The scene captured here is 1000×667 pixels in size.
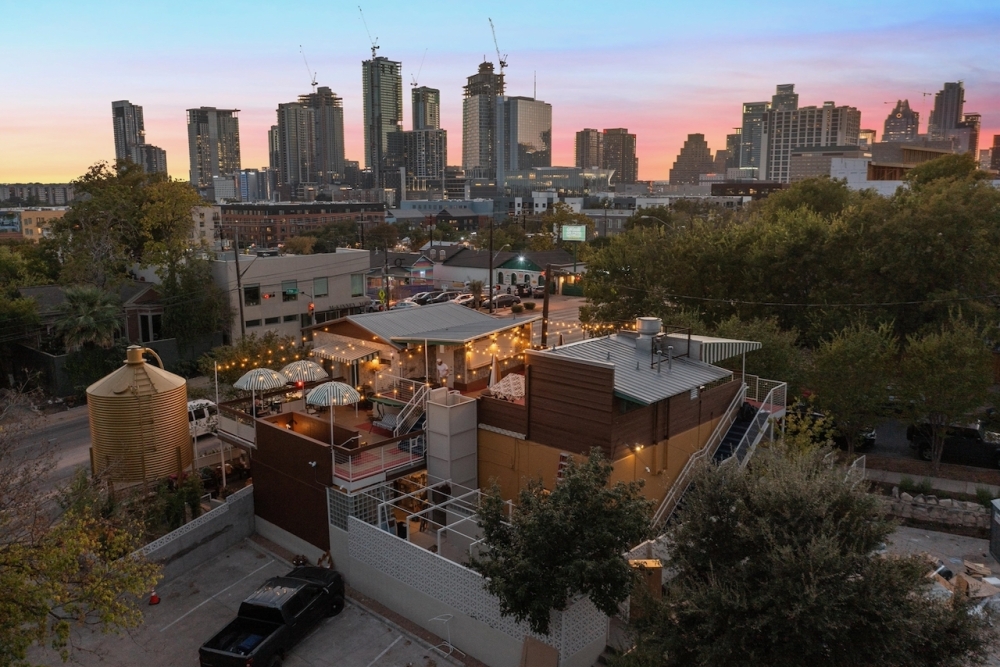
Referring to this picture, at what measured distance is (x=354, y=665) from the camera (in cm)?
1520

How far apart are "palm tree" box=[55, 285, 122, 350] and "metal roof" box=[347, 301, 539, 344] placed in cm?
1947

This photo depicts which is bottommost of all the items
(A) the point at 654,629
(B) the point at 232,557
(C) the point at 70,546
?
(B) the point at 232,557

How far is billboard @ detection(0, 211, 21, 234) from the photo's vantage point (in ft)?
509

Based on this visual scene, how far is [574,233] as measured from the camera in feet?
315

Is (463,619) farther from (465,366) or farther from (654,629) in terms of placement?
(465,366)

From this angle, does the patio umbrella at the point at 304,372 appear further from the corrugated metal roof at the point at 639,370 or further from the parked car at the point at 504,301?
the parked car at the point at 504,301

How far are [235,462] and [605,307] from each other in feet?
77.0

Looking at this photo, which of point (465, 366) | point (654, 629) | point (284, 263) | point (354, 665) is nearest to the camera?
point (654, 629)

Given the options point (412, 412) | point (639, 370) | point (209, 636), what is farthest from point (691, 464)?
point (209, 636)

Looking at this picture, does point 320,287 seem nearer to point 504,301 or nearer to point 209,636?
point 504,301

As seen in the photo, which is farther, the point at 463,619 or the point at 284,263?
the point at 284,263

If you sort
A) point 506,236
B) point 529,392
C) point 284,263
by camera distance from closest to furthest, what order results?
point 529,392 < point 284,263 < point 506,236

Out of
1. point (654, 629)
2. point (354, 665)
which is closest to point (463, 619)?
point (354, 665)

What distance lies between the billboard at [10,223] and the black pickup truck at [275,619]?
170309 millimetres
